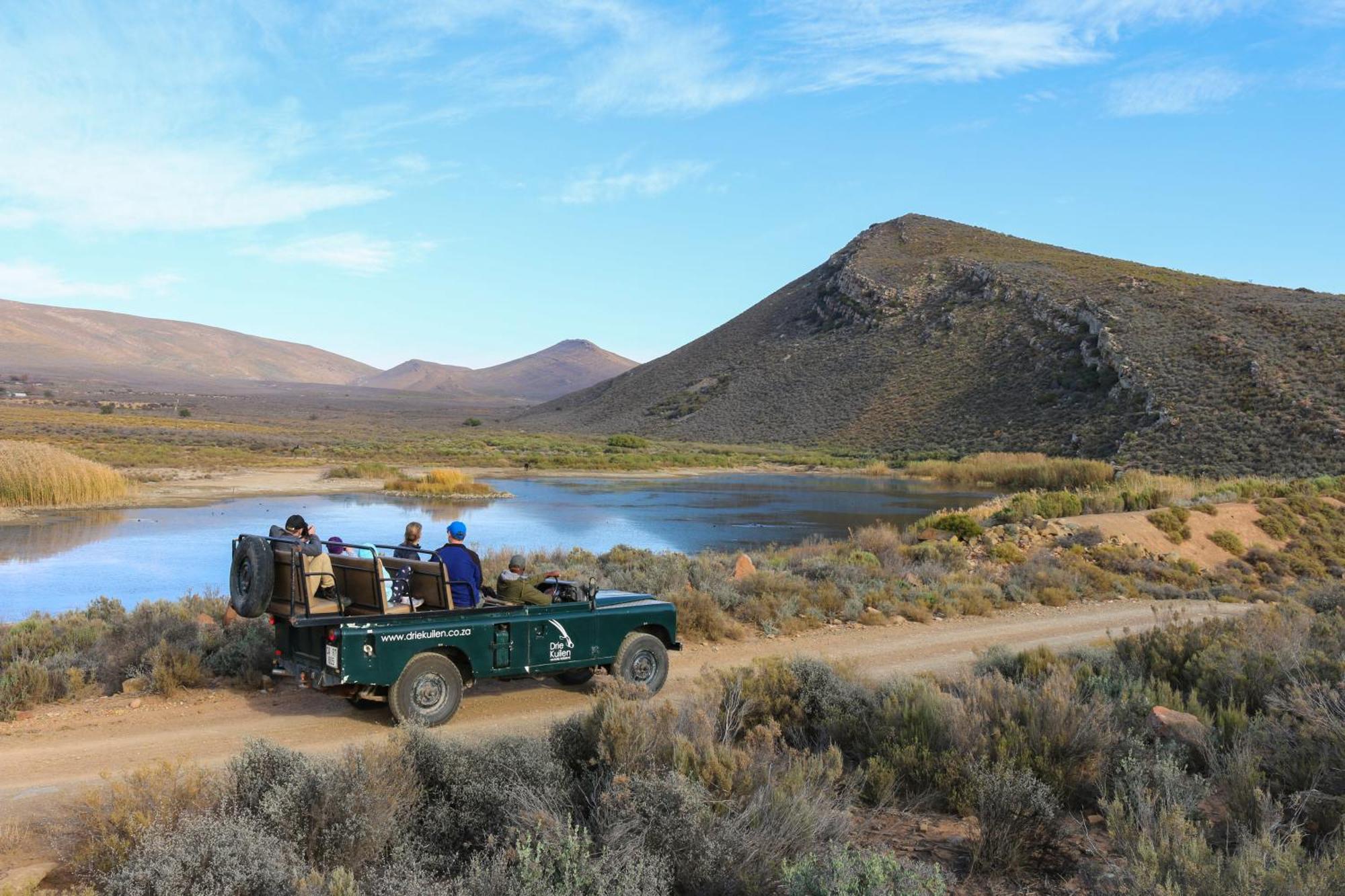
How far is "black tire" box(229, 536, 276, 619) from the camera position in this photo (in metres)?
7.61

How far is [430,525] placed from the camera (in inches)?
1172

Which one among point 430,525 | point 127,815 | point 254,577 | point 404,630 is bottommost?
point 430,525

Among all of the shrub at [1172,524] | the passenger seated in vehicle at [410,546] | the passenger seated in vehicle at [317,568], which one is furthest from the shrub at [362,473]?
the passenger seated in vehicle at [317,568]

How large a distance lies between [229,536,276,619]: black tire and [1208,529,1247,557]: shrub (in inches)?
868

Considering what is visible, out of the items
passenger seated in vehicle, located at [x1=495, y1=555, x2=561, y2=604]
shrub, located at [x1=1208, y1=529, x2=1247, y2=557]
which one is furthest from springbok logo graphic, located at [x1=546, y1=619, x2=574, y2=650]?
shrub, located at [x1=1208, y1=529, x2=1247, y2=557]

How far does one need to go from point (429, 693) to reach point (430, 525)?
75.2 ft

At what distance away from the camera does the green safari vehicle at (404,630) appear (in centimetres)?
728

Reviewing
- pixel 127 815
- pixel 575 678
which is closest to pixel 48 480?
pixel 575 678

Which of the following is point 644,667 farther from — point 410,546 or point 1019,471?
point 1019,471

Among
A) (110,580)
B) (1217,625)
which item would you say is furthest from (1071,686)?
(110,580)

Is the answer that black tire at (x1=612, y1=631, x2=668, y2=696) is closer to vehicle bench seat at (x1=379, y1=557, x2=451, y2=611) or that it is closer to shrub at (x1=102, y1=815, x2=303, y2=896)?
vehicle bench seat at (x1=379, y1=557, x2=451, y2=611)

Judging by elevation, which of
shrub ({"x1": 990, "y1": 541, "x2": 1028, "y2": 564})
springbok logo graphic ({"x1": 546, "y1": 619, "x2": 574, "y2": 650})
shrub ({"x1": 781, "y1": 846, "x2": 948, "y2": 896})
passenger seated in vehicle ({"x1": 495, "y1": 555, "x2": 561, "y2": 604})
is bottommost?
shrub ({"x1": 990, "y1": 541, "x2": 1028, "y2": 564})

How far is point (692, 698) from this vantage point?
6.84 meters

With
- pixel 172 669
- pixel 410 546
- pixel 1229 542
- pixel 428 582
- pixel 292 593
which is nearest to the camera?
pixel 292 593
